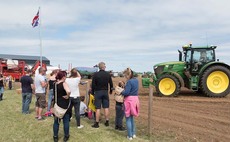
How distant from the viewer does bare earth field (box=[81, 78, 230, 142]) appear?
25.3ft

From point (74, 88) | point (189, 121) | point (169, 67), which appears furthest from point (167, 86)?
point (74, 88)

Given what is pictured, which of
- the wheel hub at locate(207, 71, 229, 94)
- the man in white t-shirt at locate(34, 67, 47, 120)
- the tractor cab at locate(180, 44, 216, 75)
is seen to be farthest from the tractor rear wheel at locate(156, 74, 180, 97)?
the man in white t-shirt at locate(34, 67, 47, 120)

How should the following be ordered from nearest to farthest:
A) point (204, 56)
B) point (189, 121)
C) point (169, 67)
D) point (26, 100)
Result: point (189, 121), point (26, 100), point (204, 56), point (169, 67)

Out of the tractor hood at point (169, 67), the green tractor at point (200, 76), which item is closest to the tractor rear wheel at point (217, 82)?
the green tractor at point (200, 76)

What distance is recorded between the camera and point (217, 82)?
15.1 metres

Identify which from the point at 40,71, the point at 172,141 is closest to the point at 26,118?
the point at 40,71

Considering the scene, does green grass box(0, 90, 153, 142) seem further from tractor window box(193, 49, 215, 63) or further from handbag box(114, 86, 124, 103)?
tractor window box(193, 49, 215, 63)

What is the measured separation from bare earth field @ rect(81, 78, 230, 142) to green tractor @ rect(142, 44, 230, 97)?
5.91ft

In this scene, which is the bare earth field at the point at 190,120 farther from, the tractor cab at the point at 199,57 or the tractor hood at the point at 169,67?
the tractor hood at the point at 169,67

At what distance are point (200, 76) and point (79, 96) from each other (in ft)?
26.3

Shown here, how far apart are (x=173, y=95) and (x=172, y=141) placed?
7980 millimetres

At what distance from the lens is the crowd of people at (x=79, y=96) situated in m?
7.23

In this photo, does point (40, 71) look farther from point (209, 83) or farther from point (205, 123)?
point (209, 83)

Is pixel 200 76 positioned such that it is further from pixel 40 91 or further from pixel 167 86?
pixel 40 91
